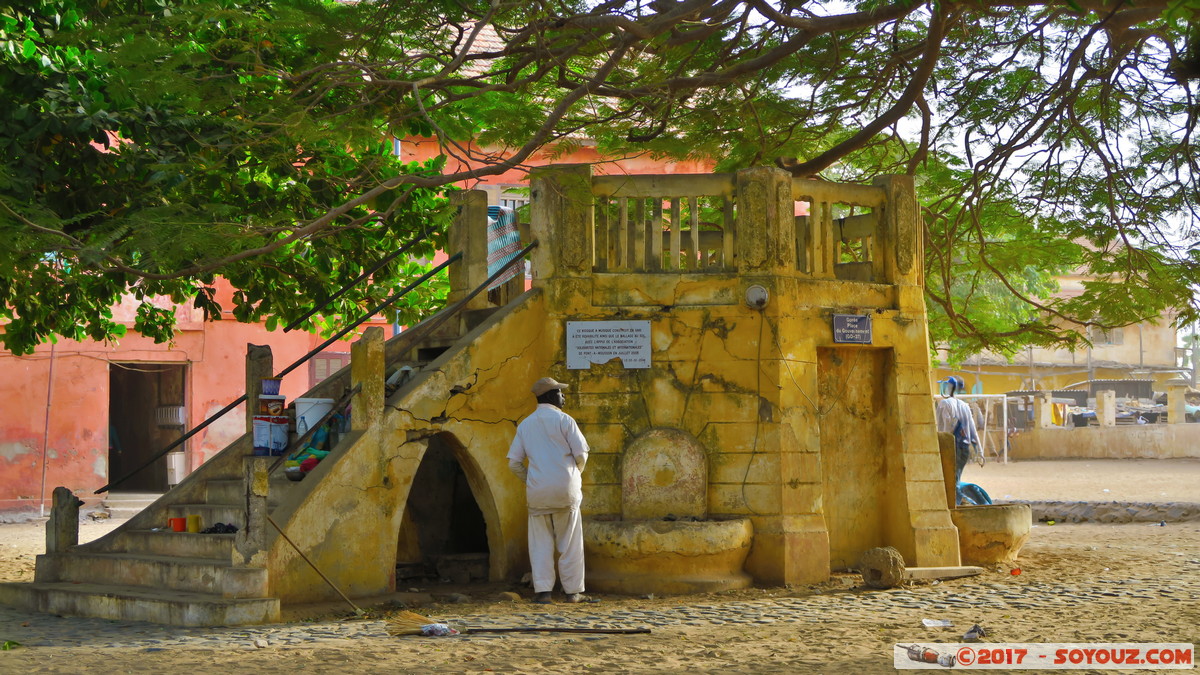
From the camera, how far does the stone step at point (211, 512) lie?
10.7 metres

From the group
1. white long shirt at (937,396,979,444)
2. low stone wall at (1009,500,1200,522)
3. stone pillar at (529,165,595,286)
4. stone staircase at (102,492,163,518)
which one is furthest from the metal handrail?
stone staircase at (102,492,163,518)

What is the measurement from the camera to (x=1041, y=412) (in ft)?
120

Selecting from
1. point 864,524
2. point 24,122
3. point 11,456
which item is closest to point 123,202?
point 24,122

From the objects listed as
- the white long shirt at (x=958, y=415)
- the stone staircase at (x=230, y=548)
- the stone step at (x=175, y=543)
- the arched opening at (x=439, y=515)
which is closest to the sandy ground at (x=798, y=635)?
the stone staircase at (x=230, y=548)

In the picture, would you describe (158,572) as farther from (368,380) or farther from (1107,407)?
(1107,407)

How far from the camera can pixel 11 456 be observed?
2259 cm

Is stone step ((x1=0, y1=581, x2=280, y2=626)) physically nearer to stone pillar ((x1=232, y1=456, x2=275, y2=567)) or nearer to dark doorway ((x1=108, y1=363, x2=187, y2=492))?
stone pillar ((x1=232, y1=456, x2=275, y2=567))

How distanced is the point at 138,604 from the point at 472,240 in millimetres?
4816

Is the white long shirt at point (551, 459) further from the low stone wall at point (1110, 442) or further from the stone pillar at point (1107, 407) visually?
the stone pillar at point (1107, 407)

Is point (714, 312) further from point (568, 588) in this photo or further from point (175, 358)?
point (175, 358)

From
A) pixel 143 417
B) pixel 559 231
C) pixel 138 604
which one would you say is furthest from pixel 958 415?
pixel 143 417

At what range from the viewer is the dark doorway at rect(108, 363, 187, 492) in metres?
24.8

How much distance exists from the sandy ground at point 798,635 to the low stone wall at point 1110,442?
883 inches

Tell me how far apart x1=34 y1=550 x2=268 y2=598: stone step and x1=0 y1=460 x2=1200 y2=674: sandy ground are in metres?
0.78
